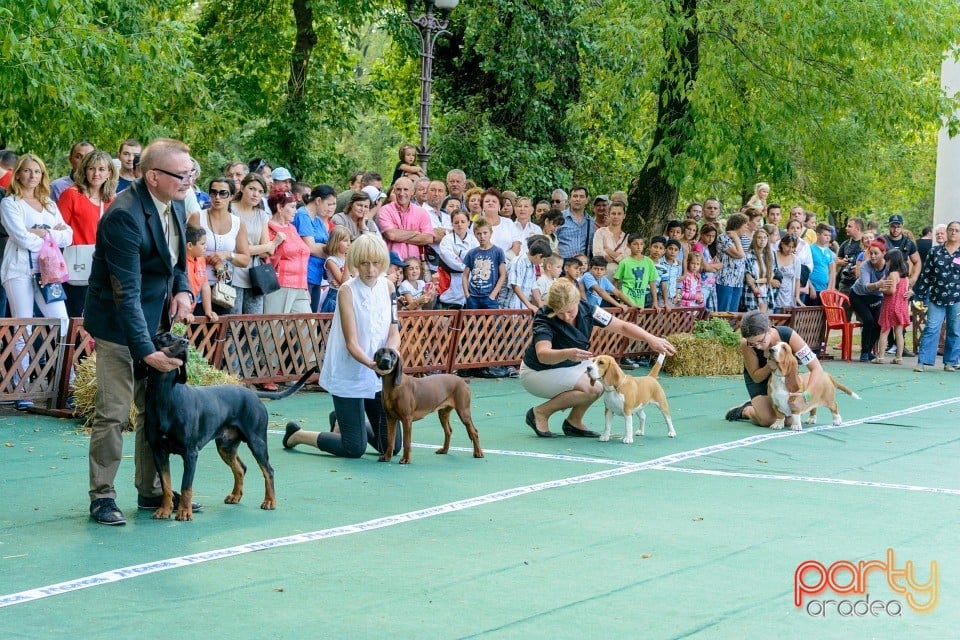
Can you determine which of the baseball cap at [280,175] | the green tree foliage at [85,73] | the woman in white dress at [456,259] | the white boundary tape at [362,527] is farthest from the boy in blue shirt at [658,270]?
the green tree foliage at [85,73]

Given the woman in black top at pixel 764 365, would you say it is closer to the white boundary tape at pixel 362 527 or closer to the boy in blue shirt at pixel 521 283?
the white boundary tape at pixel 362 527

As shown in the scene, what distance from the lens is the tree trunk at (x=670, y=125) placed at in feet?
63.0

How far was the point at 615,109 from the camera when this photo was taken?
80.9 ft

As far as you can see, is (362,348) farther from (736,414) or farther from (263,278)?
(736,414)

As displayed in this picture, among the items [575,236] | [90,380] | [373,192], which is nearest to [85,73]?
[373,192]

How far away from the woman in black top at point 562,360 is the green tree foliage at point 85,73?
21.9 ft

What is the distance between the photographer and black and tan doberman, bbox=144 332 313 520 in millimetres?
6977

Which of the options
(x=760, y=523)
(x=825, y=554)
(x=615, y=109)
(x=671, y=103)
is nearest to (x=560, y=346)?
(x=760, y=523)

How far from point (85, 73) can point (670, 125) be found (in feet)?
29.1

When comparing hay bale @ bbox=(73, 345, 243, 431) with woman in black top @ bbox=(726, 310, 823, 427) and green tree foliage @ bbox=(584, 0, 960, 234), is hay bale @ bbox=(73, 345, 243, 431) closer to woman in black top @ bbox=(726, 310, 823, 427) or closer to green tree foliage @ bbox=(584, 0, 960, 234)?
woman in black top @ bbox=(726, 310, 823, 427)

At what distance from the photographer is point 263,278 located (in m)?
13.3

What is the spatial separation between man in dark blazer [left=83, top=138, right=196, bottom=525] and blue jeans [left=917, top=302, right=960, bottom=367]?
47.6ft

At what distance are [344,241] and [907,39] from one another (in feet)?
35.1

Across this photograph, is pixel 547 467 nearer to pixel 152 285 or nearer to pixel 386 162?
pixel 152 285
